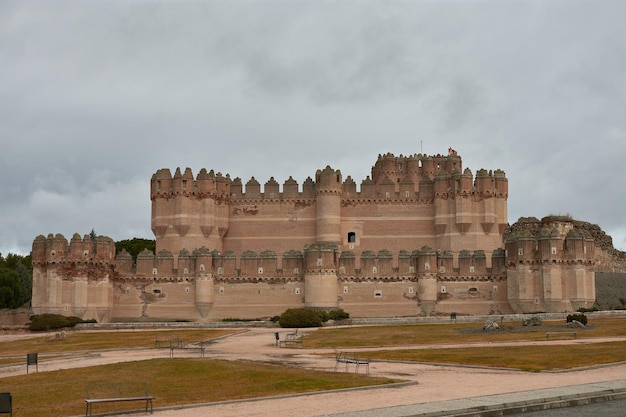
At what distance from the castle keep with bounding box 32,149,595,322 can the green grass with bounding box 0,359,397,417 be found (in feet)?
120

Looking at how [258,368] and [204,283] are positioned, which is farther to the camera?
[204,283]

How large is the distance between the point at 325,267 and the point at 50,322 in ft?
73.2

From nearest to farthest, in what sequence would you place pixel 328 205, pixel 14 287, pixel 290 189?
pixel 328 205 → pixel 290 189 → pixel 14 287

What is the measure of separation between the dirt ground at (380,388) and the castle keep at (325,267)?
99.5 ft

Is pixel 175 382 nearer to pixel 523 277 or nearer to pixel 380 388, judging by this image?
pixel 380 388

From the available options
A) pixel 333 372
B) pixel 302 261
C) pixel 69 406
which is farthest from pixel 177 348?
pixel 302 261

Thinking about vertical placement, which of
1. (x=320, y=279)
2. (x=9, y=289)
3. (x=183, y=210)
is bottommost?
(x=9, y=289)

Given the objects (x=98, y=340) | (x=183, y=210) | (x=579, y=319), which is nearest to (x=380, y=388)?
(x=98, y=340)

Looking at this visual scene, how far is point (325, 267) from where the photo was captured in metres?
66.9

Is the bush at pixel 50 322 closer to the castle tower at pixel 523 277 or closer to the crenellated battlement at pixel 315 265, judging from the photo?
the crenellated battlement at pixel 315 265

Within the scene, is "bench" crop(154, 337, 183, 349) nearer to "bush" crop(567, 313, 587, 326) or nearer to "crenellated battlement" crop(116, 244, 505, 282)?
"bush" crop(567, 313, 587, 326)

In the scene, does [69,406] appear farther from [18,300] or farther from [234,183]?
[18,300]

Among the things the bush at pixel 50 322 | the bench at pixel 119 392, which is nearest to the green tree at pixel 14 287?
the bush at pixel 50 322

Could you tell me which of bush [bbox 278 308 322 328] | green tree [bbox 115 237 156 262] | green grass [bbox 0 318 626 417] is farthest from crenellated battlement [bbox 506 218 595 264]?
green tree [bbox 115 237 156 262]
